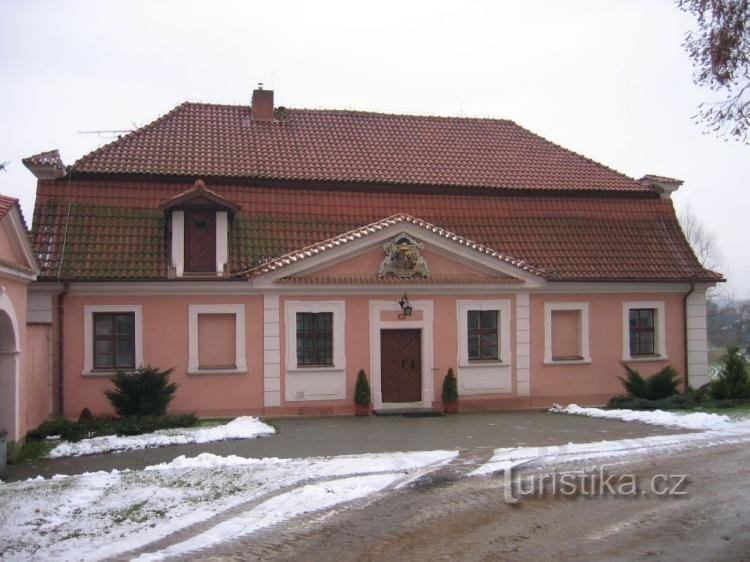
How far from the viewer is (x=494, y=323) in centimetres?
2109

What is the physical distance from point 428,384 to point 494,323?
2.42 metres

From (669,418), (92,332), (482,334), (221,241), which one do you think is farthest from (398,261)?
(92,332)

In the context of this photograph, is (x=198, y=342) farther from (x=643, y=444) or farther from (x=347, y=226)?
(x=643, y=444)

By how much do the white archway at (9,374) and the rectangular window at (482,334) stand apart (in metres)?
10.9

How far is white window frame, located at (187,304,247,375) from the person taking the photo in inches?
760

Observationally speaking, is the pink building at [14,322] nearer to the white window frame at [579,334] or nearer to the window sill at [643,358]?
the white window frame at [579,334]

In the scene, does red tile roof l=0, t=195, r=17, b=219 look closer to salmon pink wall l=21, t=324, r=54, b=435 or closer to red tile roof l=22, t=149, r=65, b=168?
salmon pink wall l=21, t=324, r=54, b=435

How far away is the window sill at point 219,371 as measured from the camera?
1920 cm

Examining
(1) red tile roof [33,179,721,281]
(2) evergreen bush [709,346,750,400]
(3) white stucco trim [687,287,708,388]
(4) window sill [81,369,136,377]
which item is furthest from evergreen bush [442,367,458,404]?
(4) window sill [81,369,136,377]

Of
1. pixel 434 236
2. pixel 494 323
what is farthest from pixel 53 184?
pixel 494 323

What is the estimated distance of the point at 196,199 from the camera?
1953cm

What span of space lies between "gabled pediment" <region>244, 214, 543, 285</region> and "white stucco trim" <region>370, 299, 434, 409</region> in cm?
66

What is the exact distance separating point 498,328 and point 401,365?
2774mm

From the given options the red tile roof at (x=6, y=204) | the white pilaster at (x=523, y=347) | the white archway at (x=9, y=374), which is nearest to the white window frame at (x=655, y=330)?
the white pilaster at (x=523, y=347)
